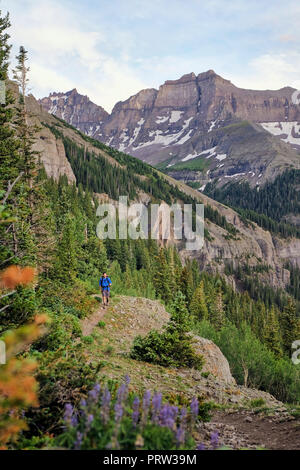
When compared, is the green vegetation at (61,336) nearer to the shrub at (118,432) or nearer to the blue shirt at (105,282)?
the shrub at (118,432)

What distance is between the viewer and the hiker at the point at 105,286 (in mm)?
22281

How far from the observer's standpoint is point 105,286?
74.3 ft

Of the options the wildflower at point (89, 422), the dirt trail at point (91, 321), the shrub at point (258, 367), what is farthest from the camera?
the shrub at point (258, 367)

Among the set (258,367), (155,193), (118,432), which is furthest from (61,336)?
(155,193)

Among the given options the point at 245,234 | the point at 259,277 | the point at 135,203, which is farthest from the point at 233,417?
the point at 245,234

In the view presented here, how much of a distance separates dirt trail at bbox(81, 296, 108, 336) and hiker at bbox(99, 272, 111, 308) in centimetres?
58

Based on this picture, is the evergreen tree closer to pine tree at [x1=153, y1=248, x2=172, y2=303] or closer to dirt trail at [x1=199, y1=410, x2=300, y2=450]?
pine tree at [x1=153, y1=248, x2=172, y2=303]

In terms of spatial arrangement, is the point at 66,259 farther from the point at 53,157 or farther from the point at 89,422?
the point at 53,157

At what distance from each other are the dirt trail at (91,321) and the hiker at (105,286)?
0.58 m

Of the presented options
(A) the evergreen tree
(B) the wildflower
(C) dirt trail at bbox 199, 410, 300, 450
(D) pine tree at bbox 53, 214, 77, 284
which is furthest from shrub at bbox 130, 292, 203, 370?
(A) the evergreen tree

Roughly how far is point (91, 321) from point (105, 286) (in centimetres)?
253

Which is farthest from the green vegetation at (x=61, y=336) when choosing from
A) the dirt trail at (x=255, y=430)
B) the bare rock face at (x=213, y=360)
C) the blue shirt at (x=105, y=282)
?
the bare rock face at (x=213, y=360)
